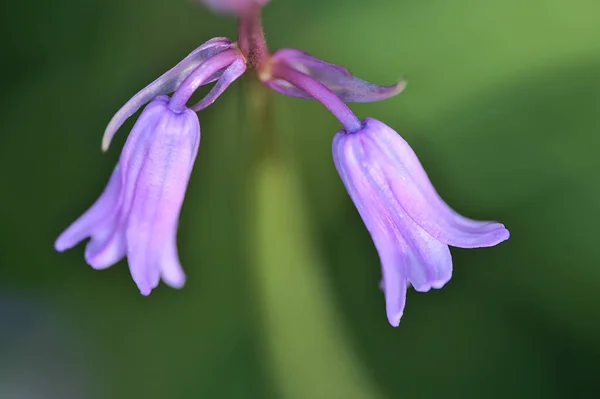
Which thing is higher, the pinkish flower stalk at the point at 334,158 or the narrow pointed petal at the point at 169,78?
the narrow pointed petal at the point at 169,78

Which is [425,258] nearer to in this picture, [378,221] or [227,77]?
[378,221]

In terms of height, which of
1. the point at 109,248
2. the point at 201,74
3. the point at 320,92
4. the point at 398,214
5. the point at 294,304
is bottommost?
the point at 294,304

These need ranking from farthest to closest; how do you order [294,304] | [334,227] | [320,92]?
[334,227]
[294,304]
[320,92]

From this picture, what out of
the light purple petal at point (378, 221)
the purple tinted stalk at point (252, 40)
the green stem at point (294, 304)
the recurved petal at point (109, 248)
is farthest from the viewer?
the green stem at point (294, 304)

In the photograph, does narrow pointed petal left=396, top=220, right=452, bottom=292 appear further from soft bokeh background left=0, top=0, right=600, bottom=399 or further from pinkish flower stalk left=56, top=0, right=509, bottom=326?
soft bokeh background left=0, top=0, right=600, bottom=399

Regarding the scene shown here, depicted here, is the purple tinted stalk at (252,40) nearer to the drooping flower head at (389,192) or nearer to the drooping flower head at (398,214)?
the drooping flower head at (389,192)

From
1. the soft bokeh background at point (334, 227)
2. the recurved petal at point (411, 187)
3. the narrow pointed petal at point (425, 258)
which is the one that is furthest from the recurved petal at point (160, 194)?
the soft bokeh background at point (334, 227)

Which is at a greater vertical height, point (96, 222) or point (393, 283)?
point (96, 222)

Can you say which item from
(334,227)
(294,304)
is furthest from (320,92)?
(334,227)
